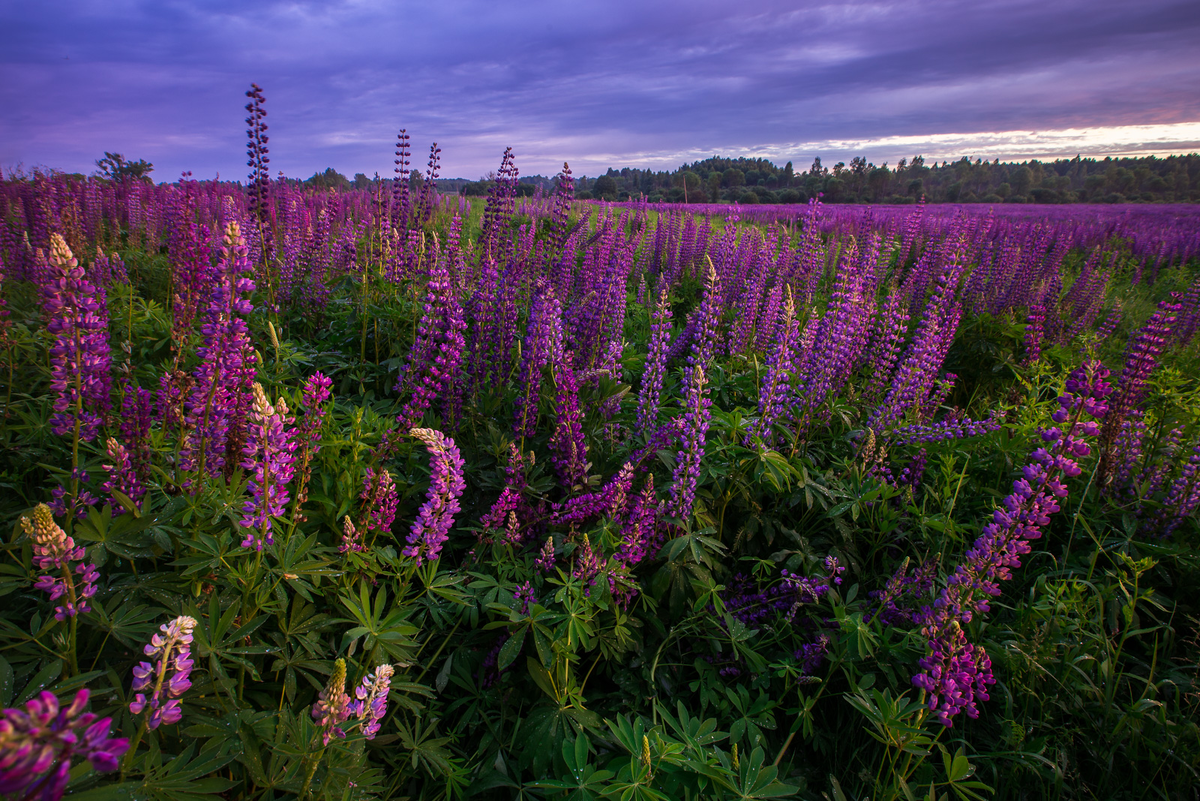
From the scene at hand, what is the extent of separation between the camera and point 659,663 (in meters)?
2.73

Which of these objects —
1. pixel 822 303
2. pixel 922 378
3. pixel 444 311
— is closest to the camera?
pixel 444 311

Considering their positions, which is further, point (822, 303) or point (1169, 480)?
point (822, 303)

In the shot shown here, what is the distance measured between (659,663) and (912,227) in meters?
7.95

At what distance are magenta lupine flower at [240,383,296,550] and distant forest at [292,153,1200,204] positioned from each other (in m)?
25.4

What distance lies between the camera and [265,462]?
175 centimetres

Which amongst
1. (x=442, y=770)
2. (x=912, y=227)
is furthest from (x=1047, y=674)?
(x=912, y=227)

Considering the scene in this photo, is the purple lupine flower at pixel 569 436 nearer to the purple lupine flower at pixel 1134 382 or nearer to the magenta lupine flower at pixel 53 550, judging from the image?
the magenta lupine flower at pixel 53 550

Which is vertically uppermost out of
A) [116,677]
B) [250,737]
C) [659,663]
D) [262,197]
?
[262,197]

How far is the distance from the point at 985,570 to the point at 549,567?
6.39 feet

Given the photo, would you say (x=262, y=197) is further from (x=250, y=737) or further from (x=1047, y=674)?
(x=1047, y=674)

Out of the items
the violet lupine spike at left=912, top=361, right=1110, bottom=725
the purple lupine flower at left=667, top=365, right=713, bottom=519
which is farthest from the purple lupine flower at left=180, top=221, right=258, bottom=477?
the violet lupine spike at left=912, top=361, right=1110, bottom=725

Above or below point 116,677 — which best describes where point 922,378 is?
above

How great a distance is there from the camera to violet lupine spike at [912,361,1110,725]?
2004 millimetres

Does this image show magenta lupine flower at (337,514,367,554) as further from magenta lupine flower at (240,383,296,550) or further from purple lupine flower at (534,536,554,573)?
purple lupine flower at (534,536,554,573)
